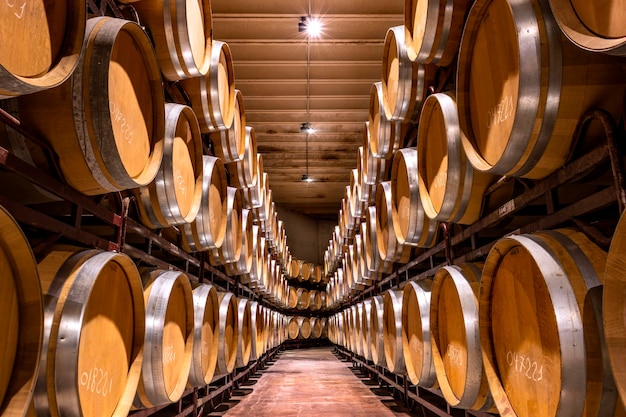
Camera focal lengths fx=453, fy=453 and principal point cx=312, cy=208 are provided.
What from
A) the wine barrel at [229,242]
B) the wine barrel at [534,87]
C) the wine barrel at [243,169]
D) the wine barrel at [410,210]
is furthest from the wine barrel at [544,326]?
the wine barrel at [243,169]

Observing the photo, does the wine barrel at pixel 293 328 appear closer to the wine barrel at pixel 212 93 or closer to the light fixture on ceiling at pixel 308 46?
the light fixture on ceiling at pixel 308 46

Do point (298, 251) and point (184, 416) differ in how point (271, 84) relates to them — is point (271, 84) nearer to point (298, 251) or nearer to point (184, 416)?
point (184, 416)

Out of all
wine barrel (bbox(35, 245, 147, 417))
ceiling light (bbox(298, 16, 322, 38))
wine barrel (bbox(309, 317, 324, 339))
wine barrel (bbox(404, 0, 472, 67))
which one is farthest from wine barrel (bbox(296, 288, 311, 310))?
wine barrel (bbox(35, 245, 147, 417))

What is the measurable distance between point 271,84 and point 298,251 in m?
9.80

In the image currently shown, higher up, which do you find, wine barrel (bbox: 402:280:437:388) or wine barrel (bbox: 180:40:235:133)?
wine barrel (bbox: 180:40:235:133)

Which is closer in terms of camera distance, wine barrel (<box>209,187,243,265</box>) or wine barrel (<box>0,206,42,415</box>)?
wine barrel (<box>0,206,42,415</box>)

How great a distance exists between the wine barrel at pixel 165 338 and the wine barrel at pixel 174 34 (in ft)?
4.34

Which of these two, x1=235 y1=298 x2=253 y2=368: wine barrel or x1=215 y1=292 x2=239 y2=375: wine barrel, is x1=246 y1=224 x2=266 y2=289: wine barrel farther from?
x1=215 y1=292 x2=239 y2=375: wine barrel

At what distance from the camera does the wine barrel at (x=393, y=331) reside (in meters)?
3.78

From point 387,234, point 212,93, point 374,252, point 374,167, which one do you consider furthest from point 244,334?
point 212,93

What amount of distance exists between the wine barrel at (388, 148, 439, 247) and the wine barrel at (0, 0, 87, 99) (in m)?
2.20

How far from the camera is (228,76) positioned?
4352 mm

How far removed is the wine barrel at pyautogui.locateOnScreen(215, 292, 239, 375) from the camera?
4.10 meters

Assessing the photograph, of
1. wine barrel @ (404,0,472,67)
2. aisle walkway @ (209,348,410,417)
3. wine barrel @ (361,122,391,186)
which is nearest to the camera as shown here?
wine barrel @ (404,0,472,67)
